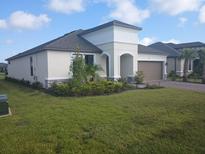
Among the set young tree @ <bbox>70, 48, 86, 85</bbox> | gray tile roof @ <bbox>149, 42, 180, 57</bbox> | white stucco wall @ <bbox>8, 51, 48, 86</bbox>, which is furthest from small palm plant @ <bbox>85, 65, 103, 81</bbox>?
gray tile roof @ <bbox>149, 42, 180, 57</bbox>

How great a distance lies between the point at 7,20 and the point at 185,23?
68.5ft

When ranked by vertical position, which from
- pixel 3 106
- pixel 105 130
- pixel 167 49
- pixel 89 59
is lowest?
pixel 105 130

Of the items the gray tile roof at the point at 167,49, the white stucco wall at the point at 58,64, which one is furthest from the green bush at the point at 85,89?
the gray tile roof at the point at 167,49

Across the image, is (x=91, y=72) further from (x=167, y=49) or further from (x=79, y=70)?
(x=167, y=49)

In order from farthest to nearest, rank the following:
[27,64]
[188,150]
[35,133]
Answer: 1. [27,64]
2. [35,133]
3. [188,150]

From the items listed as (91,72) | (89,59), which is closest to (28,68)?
(89,59)

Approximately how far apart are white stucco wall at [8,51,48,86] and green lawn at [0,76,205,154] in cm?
809

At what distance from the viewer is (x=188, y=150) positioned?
13.9ft

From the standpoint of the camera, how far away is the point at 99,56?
1808 centimetres

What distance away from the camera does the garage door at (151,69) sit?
2044cm

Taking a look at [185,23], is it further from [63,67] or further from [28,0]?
[28,0]

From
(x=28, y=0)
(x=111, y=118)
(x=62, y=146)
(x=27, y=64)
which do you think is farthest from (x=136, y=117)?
(x=27, y=64)

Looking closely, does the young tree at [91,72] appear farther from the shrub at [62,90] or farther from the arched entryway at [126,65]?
the arched entryway at [126,65]

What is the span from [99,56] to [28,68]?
7.95 meters
